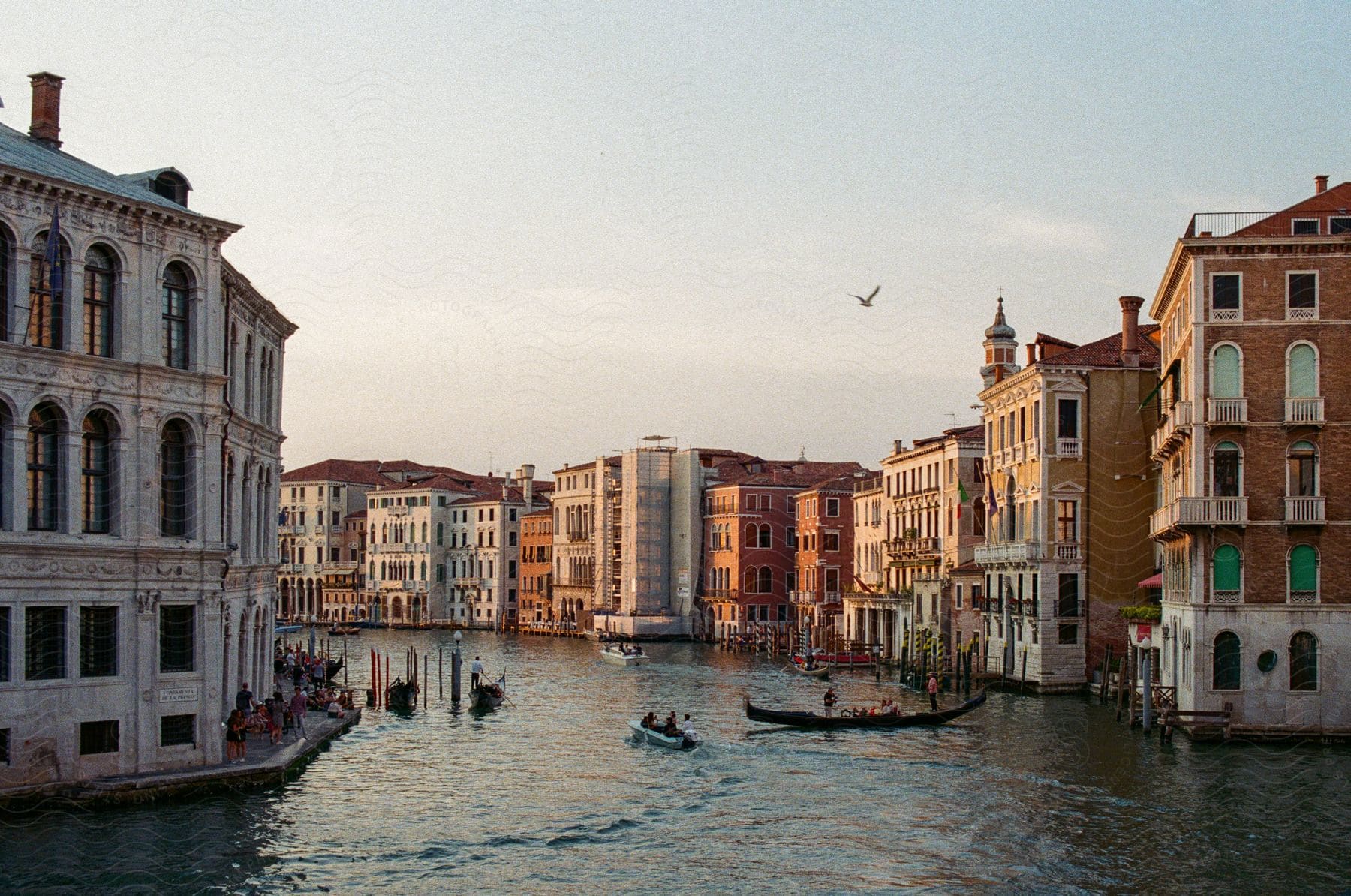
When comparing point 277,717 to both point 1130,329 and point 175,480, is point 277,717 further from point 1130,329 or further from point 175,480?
point 1130,329

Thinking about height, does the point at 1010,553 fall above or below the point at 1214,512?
below

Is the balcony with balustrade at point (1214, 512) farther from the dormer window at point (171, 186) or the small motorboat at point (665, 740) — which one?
the dormer window at point (171, 186)

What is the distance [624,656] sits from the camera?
220ft

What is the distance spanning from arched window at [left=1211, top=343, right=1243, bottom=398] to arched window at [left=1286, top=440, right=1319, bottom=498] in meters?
1.76

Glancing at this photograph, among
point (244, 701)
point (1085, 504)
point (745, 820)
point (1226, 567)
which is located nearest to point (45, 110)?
point (244, 701)

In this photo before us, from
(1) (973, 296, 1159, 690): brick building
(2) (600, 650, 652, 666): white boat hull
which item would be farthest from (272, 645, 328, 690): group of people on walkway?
(1) (973, 296, 1159, 690): brick building

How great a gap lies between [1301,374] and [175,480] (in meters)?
22.6

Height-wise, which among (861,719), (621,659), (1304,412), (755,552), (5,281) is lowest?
(621,659)

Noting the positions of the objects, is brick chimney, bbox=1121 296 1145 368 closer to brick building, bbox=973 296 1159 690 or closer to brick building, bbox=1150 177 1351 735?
brick building, bbox=973 296 1159 690

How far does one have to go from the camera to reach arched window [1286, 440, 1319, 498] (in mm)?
31469

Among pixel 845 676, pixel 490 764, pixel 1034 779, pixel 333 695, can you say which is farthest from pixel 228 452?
pixel 845 676

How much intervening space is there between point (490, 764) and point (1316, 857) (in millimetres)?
16623

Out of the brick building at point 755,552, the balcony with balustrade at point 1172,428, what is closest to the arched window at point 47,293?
the balcony with balustrade at point 1172,428

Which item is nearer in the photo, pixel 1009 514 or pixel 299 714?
pixel 299 714
